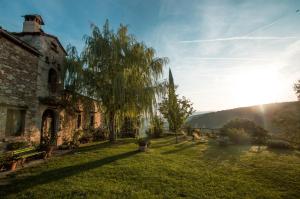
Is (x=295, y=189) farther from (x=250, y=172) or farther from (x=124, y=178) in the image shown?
(x=124, y=178)

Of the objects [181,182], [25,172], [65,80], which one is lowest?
[181,182]

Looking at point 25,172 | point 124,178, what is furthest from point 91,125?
point 124,178

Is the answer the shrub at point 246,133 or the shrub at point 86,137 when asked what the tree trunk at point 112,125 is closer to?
the shrub at point 86,137

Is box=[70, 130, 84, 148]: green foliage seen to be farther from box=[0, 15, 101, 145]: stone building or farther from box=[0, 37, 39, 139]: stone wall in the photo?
box=[0, 37, 39, 139]: stone wall

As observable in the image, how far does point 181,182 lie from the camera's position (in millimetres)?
5617

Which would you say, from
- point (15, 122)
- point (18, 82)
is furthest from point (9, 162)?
point (18, 82)

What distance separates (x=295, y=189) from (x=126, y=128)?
1669 centimetres

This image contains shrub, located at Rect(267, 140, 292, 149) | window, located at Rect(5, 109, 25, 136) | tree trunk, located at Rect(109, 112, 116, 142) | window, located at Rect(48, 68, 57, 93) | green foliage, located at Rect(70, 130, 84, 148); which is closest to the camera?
window, located at Rect(5, 109, 25, 136)

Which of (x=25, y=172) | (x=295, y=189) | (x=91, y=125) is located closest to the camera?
(x=295, y=189)

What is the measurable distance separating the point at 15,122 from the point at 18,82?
2.13 m

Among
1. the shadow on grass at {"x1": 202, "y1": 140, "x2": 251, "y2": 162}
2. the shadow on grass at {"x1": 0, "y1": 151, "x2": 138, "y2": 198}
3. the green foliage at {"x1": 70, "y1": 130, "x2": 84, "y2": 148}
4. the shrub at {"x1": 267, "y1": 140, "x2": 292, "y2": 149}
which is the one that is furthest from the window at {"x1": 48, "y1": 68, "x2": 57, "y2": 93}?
the shrub at {"x1": 267, "y1": 140, "x2": 292, "y2": 149}

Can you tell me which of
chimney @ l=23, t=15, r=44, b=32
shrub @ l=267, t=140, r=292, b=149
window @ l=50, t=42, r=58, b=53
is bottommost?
shrub @ l=267, t=140, r=292, b=149

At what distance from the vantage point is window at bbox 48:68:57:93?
11.3 metres

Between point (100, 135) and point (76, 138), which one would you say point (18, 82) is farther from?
point (100, 135)
